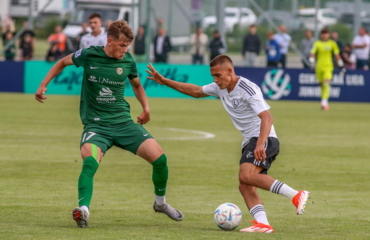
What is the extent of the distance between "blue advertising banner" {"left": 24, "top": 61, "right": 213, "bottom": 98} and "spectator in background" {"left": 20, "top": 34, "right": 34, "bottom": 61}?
288cm

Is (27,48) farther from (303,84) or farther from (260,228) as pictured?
(260,228)

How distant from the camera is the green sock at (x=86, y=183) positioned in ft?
23.4

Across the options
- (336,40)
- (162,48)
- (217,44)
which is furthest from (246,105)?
(336,40)

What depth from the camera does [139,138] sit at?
771 cm

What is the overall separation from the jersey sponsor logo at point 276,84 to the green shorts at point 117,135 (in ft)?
63.2

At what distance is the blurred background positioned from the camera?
29.8m

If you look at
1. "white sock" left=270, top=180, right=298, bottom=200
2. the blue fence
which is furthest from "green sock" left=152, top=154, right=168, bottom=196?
the blue fence

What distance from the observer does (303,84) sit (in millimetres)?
27266

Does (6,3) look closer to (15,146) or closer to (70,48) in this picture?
(70,48)

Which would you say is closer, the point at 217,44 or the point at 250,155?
the point at 250,155

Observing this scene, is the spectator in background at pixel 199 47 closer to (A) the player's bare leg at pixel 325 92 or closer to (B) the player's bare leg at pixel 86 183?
(A) the player's bare leg at pixel 325 92

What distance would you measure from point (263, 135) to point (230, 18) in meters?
26.1

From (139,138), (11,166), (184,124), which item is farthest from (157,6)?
(139,138)

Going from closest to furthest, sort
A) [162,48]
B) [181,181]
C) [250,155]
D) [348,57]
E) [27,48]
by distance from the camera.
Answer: [250,155] < [181,181] < [162,48] < [348,57] < [27,48]
